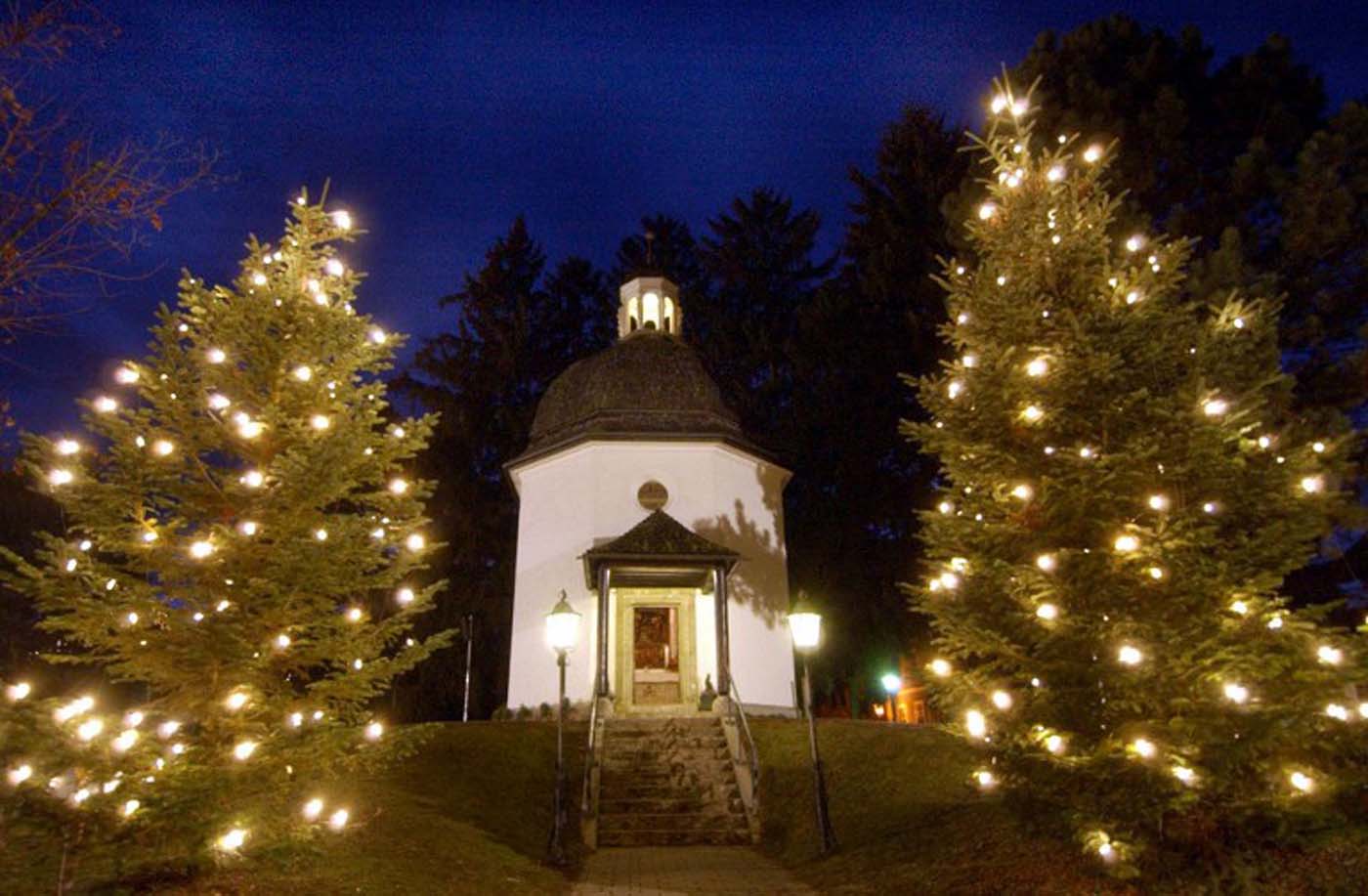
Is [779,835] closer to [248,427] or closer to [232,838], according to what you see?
[232,838]

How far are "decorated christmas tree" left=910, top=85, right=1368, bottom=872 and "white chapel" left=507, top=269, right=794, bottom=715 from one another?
9083 mm

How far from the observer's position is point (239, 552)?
808 centimetres

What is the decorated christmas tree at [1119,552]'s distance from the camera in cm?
692

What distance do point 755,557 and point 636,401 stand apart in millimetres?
4605

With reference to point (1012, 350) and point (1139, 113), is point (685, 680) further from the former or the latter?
point (1139, 113)

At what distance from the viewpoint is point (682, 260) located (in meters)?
41.8

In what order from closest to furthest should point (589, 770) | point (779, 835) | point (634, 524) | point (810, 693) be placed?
point (779, 835) → point (810, 693) → point (589, 770) → point (634, 524)

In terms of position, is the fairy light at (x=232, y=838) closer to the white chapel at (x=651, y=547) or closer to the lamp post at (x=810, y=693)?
the lamp post at (x=810, y=693)

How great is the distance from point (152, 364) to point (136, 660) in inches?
106

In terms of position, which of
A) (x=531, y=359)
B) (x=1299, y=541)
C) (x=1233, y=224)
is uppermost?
(x=531, y=359)

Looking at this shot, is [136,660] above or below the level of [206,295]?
below

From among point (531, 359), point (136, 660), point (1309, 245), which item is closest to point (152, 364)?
point (136, 660)

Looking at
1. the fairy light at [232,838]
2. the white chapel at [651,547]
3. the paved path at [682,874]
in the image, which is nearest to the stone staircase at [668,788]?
the paved path at [682,874]

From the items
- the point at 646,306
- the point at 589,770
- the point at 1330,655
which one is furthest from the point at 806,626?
the point at 646,306
